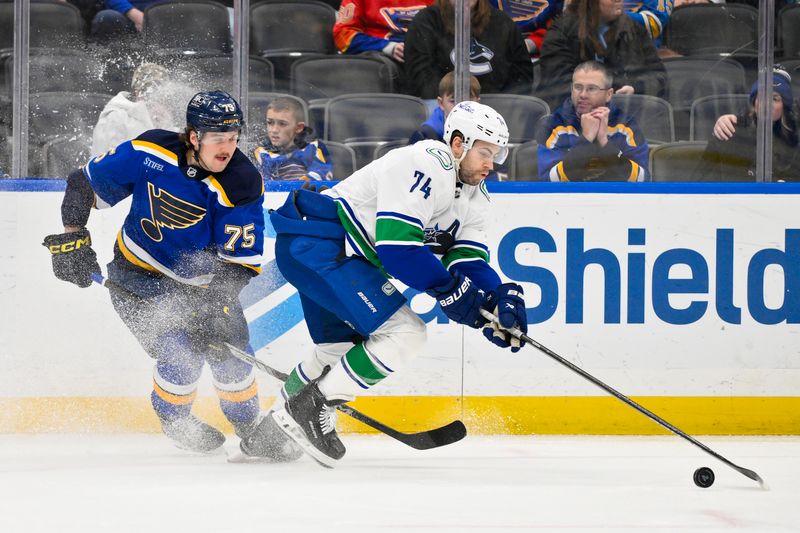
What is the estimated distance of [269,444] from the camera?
4.04 metres

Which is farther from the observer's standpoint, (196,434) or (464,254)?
(196,434)

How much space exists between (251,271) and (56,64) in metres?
1.45

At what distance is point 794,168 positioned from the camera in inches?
197

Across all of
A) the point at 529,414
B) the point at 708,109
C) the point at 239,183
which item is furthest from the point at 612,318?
the point at 239,183

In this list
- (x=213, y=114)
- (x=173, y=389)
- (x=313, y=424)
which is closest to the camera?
(x=313, y=424)

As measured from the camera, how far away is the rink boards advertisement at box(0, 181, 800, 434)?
4883 millimetres

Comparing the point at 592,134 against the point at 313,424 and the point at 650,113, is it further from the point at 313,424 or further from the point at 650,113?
the point at 313,424

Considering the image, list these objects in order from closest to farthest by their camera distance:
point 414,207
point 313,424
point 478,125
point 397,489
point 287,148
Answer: point 397,489 < point 414,207 < point 478,125 < point 313,424 < point 287,148

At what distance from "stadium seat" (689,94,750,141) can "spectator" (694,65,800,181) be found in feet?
0.08

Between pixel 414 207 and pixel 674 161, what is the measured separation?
1.84 meters

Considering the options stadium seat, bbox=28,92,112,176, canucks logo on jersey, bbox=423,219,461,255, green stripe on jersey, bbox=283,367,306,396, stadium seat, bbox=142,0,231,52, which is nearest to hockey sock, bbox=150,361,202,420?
green stripe on jersey, bbox=283,367,306,396

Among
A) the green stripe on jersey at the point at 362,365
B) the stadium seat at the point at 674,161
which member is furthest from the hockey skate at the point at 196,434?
the stadium seat at the point at 674,161

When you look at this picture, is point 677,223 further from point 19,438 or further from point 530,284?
point 19,438

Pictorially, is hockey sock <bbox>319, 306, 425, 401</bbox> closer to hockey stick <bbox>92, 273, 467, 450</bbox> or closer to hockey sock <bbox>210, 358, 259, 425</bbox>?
hockey stick <bbox>92, 273, 467, 450</bbox>
